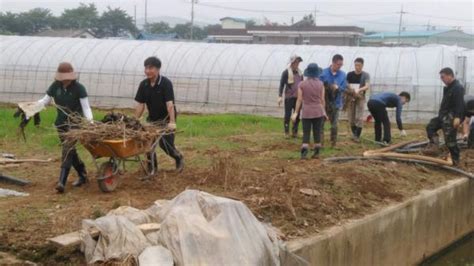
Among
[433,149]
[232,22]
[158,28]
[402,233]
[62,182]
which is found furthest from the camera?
[232,22]

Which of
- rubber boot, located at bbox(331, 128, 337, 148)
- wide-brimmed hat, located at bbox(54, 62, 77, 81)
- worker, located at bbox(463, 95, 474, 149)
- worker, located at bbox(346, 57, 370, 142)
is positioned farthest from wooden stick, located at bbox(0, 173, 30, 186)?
worker, located at bbox(463, 95, 474, 149)

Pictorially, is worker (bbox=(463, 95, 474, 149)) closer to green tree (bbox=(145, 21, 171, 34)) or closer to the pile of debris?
the pile of debris

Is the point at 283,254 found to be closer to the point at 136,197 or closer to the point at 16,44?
the point at 136,197

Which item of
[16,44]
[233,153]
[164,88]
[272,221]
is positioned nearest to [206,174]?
[164,88]

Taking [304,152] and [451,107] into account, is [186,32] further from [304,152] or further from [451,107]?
[451,107]

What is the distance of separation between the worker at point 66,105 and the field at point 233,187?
357 millimetres

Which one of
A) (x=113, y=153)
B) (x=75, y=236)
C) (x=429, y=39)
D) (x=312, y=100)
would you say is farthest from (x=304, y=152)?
(x=429, y=39)

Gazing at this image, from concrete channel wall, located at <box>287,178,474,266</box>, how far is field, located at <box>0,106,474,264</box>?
7.8 inches

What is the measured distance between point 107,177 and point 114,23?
65.4 m

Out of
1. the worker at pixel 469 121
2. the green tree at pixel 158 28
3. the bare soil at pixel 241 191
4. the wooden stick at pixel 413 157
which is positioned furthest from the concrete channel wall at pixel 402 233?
the green tree at pixel 158 28

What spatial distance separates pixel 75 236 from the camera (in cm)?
539

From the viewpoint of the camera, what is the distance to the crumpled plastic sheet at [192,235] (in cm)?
509

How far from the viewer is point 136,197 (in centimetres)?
749

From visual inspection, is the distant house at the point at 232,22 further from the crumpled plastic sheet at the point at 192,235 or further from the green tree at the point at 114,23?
the crumpled plastic sheet at the point at 192,235
